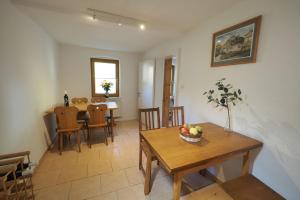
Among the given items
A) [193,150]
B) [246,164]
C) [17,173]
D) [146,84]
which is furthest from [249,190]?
[146,84]

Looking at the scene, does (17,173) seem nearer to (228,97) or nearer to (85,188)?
(85,188)

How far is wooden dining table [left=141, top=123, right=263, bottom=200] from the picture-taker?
111cm

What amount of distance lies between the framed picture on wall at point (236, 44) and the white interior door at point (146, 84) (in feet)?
6.17

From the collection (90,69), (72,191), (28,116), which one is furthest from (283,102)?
(90,69)

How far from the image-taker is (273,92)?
133 cm

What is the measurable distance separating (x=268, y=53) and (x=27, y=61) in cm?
303

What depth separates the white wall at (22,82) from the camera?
1491 millimetres

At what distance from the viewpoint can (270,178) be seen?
4.50ft

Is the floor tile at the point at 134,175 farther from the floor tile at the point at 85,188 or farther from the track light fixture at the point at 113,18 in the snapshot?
the track light fixture at the point at 113,18

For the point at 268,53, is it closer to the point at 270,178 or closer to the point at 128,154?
the point at 270,178

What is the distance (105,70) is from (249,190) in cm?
428

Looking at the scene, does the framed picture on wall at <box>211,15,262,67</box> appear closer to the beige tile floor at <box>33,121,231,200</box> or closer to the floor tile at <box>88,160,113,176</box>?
the beige tile floor at <box>33,121,231,200</box>

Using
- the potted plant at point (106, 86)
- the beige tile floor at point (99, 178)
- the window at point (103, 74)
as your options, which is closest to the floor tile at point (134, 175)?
the beige tile floor at point (99, 178)

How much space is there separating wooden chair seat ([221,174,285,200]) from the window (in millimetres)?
3950
